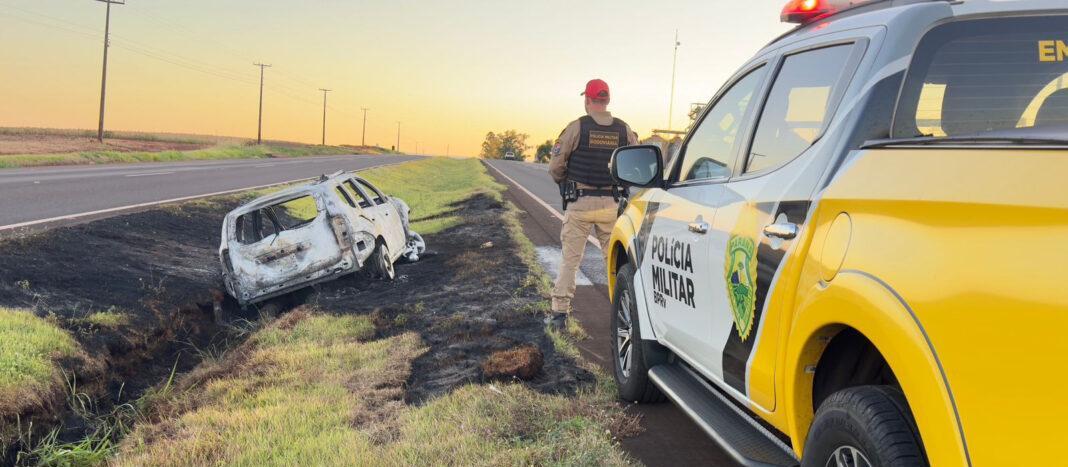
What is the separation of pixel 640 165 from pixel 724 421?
1640 mm

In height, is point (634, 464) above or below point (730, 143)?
below

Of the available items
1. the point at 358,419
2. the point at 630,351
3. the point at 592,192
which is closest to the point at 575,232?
the point at 592,192

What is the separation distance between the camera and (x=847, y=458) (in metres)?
2.41

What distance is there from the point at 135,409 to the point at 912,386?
20.8ft

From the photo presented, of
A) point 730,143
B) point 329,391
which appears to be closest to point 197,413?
point 329,391

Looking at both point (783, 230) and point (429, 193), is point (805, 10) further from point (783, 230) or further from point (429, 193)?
point (429, 193)

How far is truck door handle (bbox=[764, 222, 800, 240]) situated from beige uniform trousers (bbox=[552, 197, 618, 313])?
434cm

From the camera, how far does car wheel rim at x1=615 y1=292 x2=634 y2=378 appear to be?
17.1 ft

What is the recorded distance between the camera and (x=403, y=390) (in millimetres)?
5730

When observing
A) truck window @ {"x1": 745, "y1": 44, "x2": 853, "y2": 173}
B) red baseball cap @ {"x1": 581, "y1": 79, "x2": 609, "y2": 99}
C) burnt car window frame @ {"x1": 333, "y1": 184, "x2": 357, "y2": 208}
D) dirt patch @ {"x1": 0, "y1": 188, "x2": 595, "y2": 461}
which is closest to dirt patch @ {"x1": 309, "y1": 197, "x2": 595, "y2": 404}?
dirt patch @ {"x1": 0, "y1": 188, "x2": 595, "y2": 461}

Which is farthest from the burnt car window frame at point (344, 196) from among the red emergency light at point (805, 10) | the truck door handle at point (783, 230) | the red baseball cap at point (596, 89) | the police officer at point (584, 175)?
the truck door handle at point (783, 230)

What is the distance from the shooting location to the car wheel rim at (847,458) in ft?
7.59

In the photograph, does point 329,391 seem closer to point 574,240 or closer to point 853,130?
point 574,240

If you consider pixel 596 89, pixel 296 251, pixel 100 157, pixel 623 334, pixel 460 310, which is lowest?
pixel 460 310
